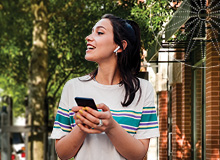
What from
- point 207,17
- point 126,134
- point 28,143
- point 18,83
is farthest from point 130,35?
point 18,83

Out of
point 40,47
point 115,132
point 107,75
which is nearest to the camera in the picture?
point 115,132

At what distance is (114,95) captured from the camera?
8.64 feet

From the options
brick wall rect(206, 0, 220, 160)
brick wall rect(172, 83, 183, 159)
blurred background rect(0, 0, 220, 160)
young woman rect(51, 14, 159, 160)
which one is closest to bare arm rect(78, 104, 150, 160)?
young woman rect(51, 14, 159, 160)

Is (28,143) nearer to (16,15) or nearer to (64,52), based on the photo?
(64,52)

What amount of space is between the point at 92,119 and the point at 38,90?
550 inches

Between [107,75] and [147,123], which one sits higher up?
[107,75]

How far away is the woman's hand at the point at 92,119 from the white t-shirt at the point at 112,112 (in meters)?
0.21

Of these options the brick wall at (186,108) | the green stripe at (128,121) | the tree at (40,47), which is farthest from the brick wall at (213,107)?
the green stripe at (128,121)

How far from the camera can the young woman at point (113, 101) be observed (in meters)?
2.53

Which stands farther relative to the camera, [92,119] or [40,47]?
[40,47]

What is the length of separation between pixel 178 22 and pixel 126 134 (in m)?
4.47

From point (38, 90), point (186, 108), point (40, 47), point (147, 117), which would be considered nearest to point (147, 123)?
point (147, 117)

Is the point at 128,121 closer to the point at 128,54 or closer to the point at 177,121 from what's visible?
the point at 128,54

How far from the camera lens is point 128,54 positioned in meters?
2.75
